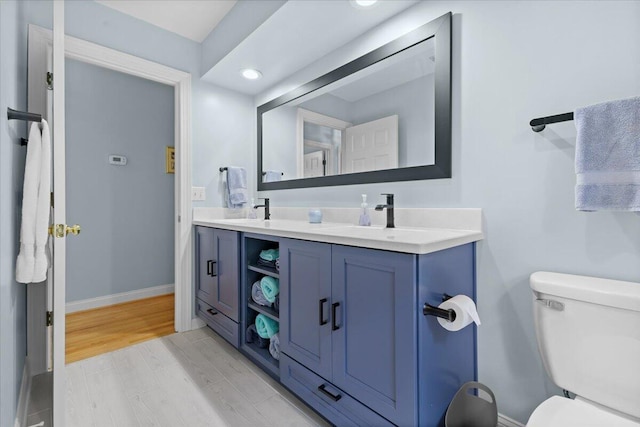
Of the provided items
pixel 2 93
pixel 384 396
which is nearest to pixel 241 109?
pixel 2 93

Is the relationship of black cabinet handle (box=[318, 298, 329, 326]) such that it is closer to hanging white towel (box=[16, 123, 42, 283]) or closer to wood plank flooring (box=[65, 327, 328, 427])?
wood plank flooring (box=[65, 327, 328, 427])

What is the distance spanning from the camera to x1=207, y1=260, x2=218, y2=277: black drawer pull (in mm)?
2130

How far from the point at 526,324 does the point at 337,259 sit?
2.63ft

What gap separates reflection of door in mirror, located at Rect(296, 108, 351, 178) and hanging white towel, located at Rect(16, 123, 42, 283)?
1.46m

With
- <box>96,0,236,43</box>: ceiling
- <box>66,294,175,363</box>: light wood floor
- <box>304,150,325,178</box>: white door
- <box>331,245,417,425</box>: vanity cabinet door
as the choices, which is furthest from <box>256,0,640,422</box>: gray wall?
<box>66,294,175,363</box>: light wood floor

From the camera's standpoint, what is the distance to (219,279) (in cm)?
210

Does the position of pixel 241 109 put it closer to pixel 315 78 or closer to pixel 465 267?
pixel 315 78

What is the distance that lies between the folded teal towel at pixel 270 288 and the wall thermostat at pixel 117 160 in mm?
2299

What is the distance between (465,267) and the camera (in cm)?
127

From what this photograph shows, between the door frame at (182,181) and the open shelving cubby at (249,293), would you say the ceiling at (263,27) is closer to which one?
the door frame at (182,181)

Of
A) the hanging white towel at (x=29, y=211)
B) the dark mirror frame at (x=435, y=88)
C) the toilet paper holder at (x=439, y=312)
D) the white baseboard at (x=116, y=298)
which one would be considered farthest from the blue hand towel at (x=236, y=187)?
the toilet paper holder at (x=439, y=312)

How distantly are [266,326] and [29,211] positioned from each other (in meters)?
1.21

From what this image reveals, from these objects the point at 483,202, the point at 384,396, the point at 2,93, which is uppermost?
the point at 2,93

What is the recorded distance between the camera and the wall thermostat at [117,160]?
9.68ft
